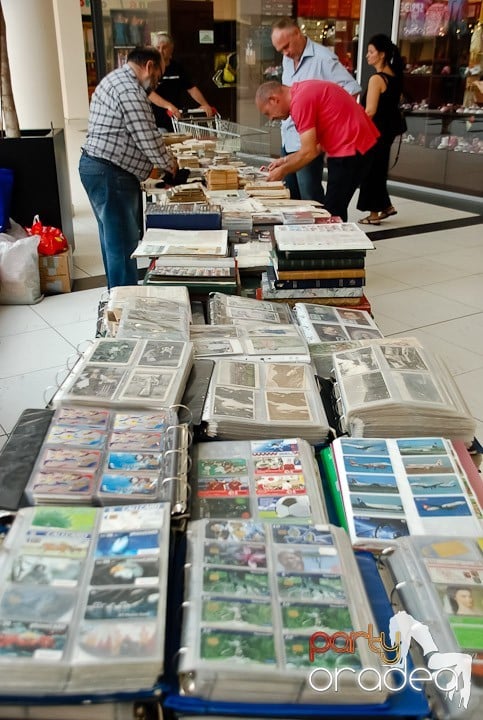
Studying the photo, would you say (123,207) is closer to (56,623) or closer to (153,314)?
(153,314)

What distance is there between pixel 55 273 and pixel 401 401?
3437mm

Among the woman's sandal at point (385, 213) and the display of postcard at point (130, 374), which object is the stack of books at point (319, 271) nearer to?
the display of postcard at point (130, 374)

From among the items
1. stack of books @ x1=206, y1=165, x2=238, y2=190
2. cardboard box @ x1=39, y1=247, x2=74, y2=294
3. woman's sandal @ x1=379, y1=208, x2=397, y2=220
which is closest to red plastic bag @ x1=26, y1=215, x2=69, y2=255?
cardboard box @ x1=39, y1=247, x2=74, y2=294

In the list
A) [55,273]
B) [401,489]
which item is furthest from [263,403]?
[55,273]

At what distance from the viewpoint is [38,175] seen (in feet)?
14.5

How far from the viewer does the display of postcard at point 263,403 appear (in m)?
1.29

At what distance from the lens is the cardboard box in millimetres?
4266

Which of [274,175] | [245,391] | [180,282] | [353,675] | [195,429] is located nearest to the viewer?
[353,675]

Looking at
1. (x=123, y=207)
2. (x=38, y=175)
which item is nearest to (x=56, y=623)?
(x=123, y=207)

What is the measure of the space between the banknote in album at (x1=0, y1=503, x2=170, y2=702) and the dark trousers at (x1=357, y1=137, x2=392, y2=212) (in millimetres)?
5321

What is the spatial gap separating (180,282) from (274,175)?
1855mm

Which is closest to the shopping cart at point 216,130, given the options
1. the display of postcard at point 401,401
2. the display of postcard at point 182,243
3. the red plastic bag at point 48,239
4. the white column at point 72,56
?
the red plastic bag at point 48,239

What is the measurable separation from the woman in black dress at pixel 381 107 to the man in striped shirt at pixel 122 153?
284 cm

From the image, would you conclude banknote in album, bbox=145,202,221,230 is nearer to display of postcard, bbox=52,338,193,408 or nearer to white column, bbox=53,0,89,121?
display of postcard, bbox=52,338,193,408
